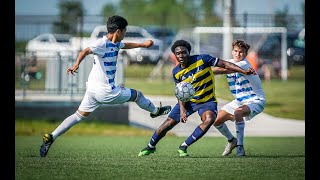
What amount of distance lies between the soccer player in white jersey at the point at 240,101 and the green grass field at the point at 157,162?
35 cm

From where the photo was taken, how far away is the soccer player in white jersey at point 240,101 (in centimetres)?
1289

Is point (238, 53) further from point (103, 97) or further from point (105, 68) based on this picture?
point (103, 97)

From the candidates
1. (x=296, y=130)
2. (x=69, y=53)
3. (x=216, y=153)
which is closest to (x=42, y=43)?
(x=69, y=53)

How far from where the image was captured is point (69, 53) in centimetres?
2105

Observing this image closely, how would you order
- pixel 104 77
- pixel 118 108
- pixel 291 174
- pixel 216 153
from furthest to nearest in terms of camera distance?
pixel 118 108, pixel 216 153, pixel 104 77, pixel 291 174

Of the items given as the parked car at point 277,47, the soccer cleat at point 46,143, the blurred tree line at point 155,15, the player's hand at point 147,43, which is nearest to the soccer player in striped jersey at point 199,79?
the player's hand at point 147,43

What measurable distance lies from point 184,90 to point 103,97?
122 centimetres

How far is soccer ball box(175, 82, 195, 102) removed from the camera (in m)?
12.0

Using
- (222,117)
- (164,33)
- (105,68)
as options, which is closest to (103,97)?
(105,68)

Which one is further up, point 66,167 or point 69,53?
point 69,53

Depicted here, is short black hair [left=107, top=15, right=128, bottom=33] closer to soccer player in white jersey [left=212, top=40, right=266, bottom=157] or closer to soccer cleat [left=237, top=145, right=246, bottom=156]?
soccer player in white jersey [left=212, top=40, right=266, bottom=157]
